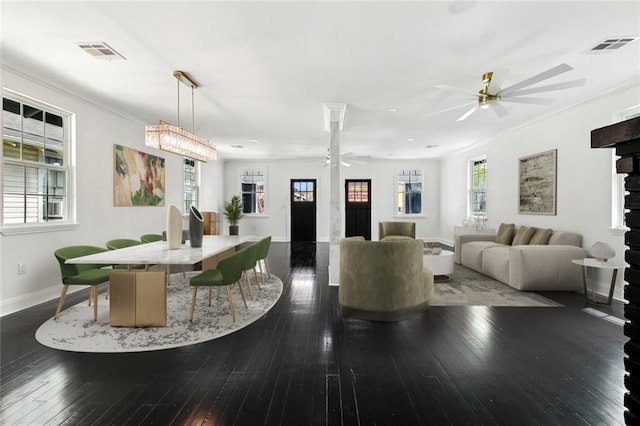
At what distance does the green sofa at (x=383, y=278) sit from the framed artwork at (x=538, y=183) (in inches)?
138

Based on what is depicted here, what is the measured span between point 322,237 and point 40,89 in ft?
24.8

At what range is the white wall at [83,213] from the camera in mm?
3400

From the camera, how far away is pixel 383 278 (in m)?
3.09

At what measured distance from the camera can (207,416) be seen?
1.73m

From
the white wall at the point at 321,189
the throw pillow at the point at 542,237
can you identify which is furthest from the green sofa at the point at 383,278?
the white wall at the point at 321,189

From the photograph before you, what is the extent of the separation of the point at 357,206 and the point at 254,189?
3.53 meters

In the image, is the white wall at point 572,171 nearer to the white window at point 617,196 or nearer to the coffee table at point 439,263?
the white window at point 617,196

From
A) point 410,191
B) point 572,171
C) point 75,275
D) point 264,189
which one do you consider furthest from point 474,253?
point 264,189

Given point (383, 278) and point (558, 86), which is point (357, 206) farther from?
point (558, 86)

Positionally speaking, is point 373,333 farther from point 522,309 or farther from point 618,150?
point 618,150

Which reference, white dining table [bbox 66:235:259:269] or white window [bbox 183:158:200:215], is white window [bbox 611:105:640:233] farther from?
white window [bbox 183:158:200:215]

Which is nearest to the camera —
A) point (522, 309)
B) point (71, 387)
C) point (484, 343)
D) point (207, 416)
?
point (207, 416)

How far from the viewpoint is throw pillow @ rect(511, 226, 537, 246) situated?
5.21 meters

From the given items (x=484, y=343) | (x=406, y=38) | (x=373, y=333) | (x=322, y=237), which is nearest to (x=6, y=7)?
(x=406, y=38)
